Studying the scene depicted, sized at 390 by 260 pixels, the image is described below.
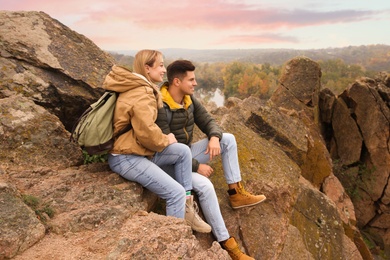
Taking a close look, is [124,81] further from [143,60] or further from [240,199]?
[240,199]

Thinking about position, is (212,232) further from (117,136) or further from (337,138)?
(337,138)

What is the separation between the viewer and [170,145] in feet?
17.1

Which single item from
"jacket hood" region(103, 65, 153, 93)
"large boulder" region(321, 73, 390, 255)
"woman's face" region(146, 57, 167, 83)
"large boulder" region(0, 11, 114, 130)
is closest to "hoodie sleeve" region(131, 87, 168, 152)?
"jacket hood" region(103, 65, 153, 93)

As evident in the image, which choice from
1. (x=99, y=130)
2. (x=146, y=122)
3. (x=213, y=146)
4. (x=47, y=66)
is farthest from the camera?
(x=47, y=66)

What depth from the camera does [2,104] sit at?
546 cm

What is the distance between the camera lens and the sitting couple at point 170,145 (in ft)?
15.7

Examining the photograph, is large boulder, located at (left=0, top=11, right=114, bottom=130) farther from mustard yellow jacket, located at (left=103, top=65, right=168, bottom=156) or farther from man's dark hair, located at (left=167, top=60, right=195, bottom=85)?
mustard yellow jacket, located at (left=103, top=65, right=168, bottom=156)

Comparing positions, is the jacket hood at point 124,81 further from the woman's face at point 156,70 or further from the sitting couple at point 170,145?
the woman's face at point 156,70

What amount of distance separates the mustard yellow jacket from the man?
0.60 meters

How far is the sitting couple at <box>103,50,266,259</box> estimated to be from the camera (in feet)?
15.7

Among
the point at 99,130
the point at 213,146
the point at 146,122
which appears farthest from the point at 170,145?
the point at 99,130

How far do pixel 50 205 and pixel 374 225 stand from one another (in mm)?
21231

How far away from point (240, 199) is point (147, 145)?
2.37 m

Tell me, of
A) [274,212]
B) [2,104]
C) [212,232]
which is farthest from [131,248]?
[274,212]
